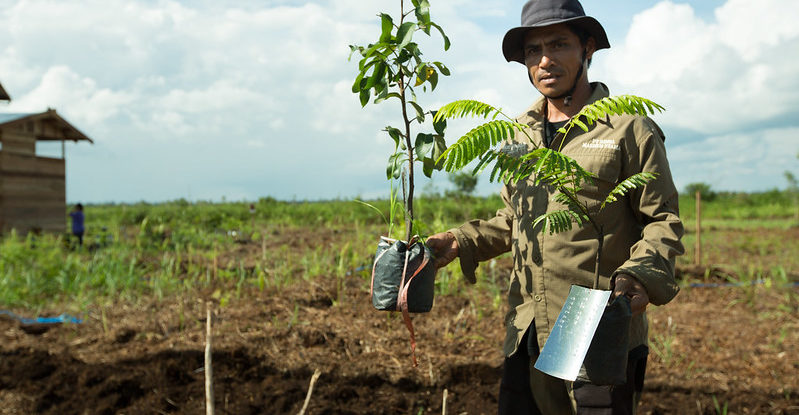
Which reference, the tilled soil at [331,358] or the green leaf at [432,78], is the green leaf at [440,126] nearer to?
the green leaf at [432,78]

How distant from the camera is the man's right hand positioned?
190cm

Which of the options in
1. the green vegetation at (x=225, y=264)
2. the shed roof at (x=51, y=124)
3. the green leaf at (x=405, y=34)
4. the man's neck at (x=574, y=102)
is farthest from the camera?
the shed roof at (x=51, y=124)

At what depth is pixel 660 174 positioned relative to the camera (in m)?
1.70

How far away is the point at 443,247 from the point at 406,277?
280 mm

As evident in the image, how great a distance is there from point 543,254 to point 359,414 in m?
1.49

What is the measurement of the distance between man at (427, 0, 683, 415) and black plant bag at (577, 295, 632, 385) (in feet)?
0.78

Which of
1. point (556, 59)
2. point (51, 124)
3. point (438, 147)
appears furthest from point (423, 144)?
point (51, 124)

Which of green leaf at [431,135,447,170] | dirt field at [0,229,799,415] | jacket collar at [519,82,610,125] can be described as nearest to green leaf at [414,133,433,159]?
green leaf at [431,135,447,170]

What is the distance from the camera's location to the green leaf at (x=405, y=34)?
1.62 metres

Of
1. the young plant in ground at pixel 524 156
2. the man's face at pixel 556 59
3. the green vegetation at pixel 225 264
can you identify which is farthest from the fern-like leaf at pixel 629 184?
the green vegetation at pixel 225 264

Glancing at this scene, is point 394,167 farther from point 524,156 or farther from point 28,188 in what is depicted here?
point 28,188

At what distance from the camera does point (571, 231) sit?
5.89 ft

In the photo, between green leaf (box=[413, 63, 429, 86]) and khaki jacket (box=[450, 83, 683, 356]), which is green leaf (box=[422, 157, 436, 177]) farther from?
khaki jacket (box=[450, 83, 683, 356])

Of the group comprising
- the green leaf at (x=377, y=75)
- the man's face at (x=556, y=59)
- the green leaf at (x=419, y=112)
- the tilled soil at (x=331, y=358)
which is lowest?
the tilled soil at (x=331, y=358)
